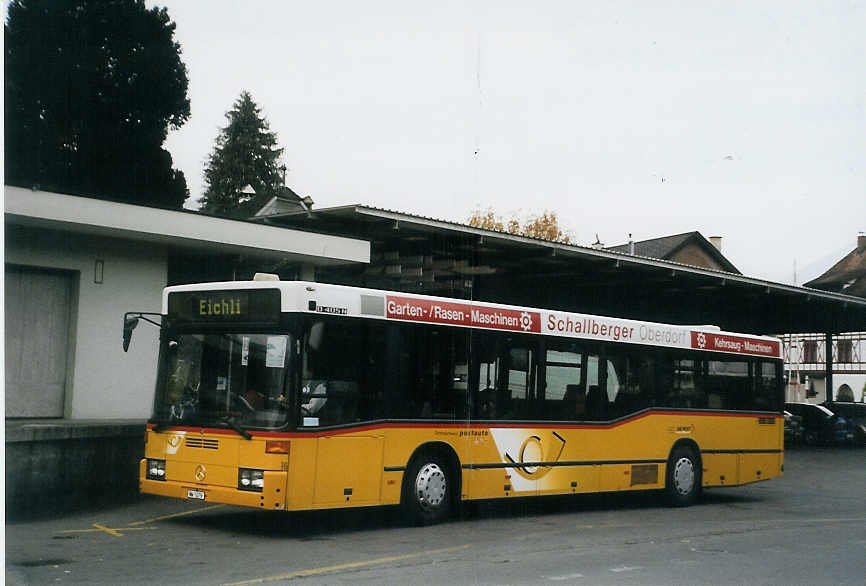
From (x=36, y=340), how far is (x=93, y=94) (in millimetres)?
11085

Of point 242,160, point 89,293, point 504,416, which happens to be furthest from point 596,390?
point 242,160

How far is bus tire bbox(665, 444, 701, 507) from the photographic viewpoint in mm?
16500

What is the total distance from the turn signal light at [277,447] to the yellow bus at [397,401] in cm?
2

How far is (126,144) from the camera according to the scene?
29.2 meters

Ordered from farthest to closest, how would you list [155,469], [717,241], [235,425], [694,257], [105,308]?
1. [717,241]
2. [694,257]
3. [105,308]
4. [155,469]
5. [235,425]

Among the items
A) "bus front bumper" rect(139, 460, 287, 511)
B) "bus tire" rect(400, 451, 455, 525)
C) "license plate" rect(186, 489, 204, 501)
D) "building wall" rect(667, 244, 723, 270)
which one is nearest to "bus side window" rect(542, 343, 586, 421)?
"bus tire" rect(400, 451, 455, 525)

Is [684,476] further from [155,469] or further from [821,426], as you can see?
[821,426]

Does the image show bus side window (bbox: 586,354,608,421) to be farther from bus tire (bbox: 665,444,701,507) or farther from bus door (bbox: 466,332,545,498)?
bus tire (bbox: 665,444,701,507)

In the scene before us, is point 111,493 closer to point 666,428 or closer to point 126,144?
point 666,428

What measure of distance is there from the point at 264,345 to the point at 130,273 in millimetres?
6480

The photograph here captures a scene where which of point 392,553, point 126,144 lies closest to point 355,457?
point 392,553

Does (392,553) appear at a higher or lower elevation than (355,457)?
lower

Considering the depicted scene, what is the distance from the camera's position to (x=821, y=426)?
37.8 meters

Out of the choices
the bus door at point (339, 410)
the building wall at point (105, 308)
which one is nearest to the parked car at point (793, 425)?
the building wall at point (105, 308)
